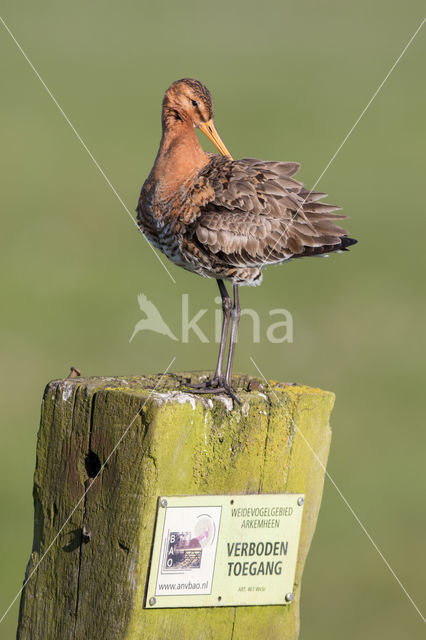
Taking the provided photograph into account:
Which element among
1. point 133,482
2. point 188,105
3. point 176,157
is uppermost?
point 188,105

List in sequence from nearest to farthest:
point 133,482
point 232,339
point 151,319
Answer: point 133,482 < point 232,339 < point 151,319

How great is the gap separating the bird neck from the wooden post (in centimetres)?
216

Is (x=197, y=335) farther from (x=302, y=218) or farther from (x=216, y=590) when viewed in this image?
(x=216, y=590)

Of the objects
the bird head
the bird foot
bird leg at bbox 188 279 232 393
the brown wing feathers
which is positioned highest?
the bird head

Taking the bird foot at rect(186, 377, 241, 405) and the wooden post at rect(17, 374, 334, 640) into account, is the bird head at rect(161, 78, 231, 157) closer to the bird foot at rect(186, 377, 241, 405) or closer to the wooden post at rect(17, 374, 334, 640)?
the bird foot at rect(186, 377, 241, 405)

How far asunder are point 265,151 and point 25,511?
575 inches

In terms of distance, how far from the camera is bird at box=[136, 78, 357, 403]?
8125 mm

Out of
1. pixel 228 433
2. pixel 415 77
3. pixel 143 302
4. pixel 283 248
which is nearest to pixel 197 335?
pixel 143 302

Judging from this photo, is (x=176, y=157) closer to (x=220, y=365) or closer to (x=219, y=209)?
(x=219, y=209)

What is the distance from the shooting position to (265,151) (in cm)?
2655

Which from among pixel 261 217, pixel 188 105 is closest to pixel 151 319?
pixel 261 217

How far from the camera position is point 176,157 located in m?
8.15

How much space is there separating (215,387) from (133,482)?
1568mm

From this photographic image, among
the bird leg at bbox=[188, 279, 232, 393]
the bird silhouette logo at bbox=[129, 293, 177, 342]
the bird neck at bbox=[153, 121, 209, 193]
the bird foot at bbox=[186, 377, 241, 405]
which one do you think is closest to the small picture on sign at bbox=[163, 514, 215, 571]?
the bird foot at bbox=[186, 377, 241, 405]
